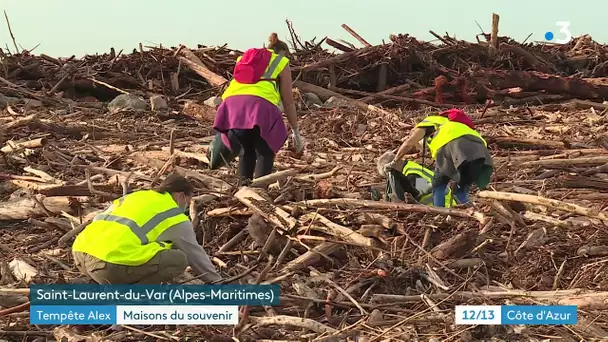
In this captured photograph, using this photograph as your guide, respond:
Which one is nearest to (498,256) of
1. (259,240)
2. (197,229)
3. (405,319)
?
(405,319)

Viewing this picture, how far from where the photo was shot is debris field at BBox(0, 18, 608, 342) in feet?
13.3

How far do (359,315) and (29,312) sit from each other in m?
1.95

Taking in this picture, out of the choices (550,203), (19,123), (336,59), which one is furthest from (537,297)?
(336,59)

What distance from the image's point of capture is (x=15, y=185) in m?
7.03

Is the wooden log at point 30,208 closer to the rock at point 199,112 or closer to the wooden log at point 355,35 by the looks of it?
Result: the rock at point 199,112

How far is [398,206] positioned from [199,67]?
10208mm

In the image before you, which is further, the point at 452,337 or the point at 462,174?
the point at 462,174

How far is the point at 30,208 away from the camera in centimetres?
629

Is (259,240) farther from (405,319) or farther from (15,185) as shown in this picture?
(15,185)
